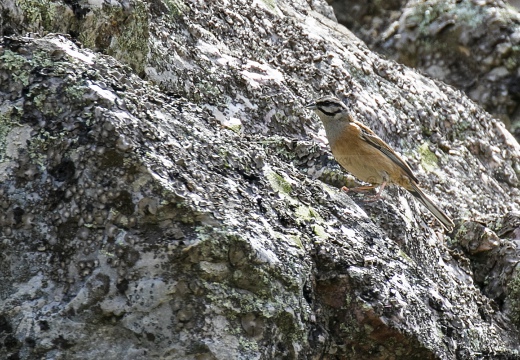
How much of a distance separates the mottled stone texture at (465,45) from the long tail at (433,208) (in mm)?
5270

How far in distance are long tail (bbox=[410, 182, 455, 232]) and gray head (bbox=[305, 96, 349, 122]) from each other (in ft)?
2.86

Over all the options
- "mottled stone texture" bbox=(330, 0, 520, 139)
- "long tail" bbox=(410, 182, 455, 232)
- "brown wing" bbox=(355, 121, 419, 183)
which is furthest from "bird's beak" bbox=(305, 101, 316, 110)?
"mottled stone texture" bbox=(330, 0, 520, 139)

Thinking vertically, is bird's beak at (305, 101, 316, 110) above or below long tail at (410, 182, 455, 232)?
above

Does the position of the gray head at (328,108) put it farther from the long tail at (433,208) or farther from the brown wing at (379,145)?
the long tail at (433,208)

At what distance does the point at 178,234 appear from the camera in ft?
11.9

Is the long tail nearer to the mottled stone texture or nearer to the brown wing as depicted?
the brown wing

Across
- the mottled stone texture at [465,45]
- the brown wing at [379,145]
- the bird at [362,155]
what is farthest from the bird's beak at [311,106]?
the mottled stone texture at [465,45]

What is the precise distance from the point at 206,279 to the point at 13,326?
35.6 inches

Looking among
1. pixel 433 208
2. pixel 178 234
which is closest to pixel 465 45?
pixel 433 208

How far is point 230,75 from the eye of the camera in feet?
20.5

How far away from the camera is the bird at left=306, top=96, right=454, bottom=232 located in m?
6.18

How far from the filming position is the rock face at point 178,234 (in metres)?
3.49

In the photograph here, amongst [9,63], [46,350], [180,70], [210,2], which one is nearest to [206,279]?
[46,350]

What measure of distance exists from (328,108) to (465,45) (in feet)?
19.9
